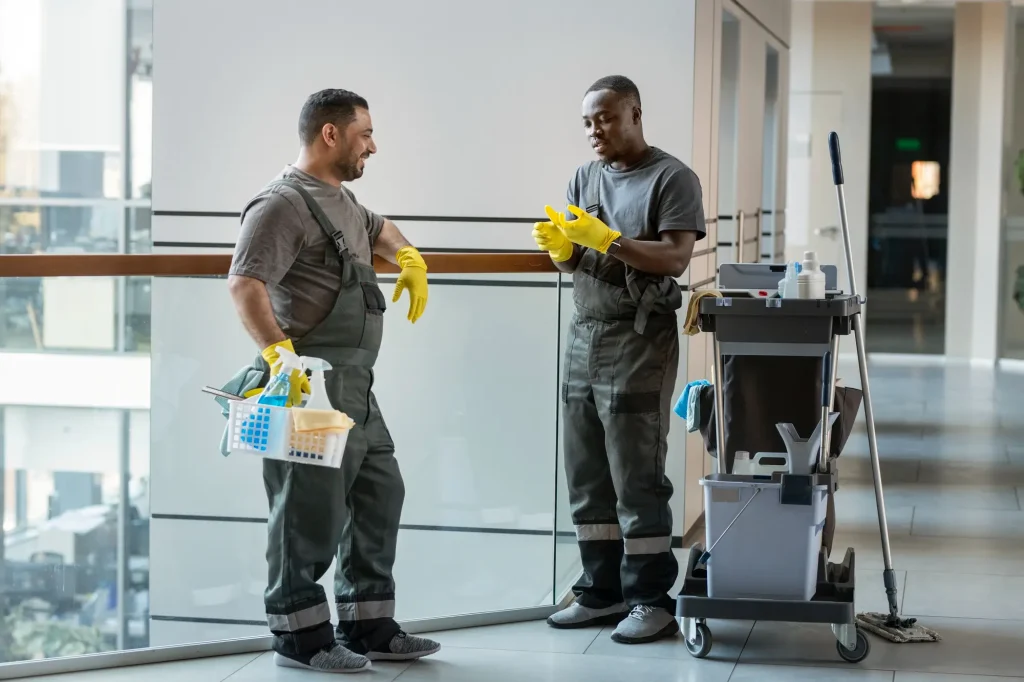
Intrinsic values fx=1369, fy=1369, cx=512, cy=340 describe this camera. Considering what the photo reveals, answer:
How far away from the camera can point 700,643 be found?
3393 mm

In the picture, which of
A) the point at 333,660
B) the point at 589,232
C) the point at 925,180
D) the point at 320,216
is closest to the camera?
the point at 320,216

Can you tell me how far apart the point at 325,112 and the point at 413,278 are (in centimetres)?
46

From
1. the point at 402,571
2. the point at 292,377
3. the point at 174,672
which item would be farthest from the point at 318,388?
the point at 402,571

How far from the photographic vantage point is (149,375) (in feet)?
12.2

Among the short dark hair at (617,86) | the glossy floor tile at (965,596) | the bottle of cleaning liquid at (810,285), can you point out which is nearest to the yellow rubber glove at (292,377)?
the short dark hair at (617,86)

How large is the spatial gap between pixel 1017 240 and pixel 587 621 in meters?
9.19

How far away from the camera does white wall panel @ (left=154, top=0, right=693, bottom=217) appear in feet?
15.5

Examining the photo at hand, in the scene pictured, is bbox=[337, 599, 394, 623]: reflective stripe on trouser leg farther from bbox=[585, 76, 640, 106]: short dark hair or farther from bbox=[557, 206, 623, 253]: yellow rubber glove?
bbox=[585, 76, 640, 106]: short dark hair

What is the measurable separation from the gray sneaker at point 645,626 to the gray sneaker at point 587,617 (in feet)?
0.42

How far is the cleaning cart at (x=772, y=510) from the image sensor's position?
325 centimetres

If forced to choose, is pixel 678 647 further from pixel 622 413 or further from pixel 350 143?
pixel 350 143

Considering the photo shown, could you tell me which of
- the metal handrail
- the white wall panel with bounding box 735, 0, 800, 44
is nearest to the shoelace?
the metal handrail

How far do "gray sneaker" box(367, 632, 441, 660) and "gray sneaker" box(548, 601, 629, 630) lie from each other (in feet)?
1.44

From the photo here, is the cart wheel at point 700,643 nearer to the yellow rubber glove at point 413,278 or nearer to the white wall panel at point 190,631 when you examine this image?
the yellow rubber glove at point 413,278
